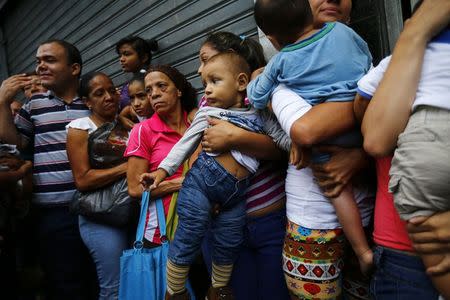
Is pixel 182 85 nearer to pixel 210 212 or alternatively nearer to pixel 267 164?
pixel 267 164

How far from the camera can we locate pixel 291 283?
1.52m

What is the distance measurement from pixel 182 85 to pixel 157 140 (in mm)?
564

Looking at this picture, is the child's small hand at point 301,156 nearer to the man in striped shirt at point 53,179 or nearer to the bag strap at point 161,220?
the bag strap at point 161,220

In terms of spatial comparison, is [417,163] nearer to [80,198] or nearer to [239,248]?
[239,248]

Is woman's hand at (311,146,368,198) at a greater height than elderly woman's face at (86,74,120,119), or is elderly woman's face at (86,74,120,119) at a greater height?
elderly woman's face at (86,74,120,119)

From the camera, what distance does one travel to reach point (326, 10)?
183 cm

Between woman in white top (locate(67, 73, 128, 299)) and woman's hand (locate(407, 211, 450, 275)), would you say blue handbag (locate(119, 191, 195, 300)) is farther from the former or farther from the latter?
woman's hand (locate(407, 211, 450, 275))

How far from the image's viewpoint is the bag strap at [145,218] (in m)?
2.27

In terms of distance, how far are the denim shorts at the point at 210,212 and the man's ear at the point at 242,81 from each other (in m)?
0.44

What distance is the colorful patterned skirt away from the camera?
4.76 ft

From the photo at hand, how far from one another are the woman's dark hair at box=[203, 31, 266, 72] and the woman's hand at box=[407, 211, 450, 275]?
159 centimetres

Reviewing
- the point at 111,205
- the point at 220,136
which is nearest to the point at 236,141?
the point at 220,136

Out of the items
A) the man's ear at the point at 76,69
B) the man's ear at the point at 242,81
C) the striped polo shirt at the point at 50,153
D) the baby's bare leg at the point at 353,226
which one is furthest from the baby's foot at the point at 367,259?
the man's ear at the point at 76,69

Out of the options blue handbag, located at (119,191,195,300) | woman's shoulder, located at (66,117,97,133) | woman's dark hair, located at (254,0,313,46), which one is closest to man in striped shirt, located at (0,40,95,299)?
woman's shoulder, located at (66,117,97,133)
